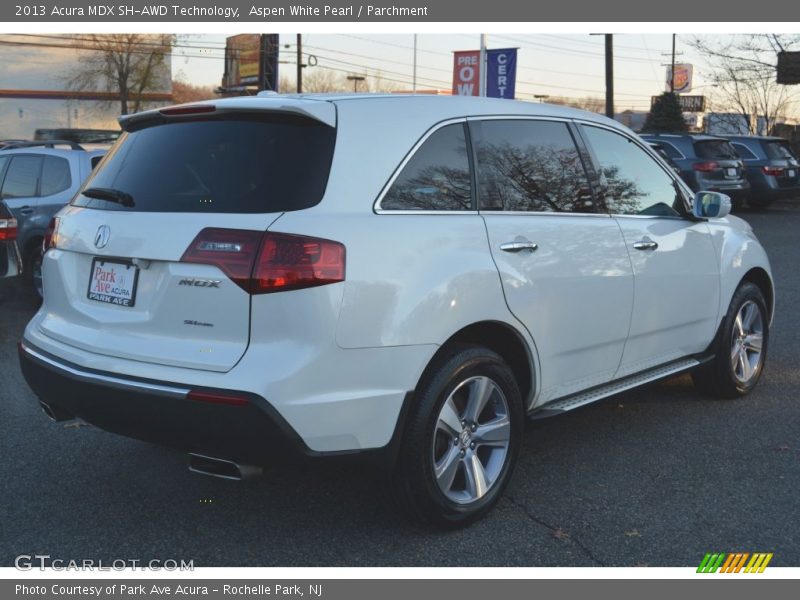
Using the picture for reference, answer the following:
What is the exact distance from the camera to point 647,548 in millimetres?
3695

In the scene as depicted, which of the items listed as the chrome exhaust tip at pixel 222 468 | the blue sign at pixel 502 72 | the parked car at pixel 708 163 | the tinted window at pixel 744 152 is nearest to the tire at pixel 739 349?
the chrome exhaust tip at pixel 222 468

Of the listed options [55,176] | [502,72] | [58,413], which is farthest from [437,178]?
[502,72]

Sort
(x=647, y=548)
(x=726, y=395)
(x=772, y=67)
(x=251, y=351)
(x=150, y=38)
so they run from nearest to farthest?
(x=251, y=351) < (x=647, y=548) < (x=726, y=395) < (x=772, y=67) < (x=150, y=38)

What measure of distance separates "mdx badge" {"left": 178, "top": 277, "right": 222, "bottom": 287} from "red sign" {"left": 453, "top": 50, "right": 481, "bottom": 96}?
24677 mm

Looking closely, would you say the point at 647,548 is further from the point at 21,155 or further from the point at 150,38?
the point at 150,38

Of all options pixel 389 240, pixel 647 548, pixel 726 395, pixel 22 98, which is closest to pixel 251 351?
pixel 389 240

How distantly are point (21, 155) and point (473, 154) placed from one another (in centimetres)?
728

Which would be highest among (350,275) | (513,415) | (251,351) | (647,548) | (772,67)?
(772,67)

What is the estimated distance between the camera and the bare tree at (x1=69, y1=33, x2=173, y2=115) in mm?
51438

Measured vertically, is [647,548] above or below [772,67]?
below

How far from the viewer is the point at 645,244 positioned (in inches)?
191

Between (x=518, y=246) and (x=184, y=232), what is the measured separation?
146 centimetres

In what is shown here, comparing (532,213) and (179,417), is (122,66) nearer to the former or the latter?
(532,213)

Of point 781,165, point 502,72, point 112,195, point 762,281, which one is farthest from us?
point 502,72
